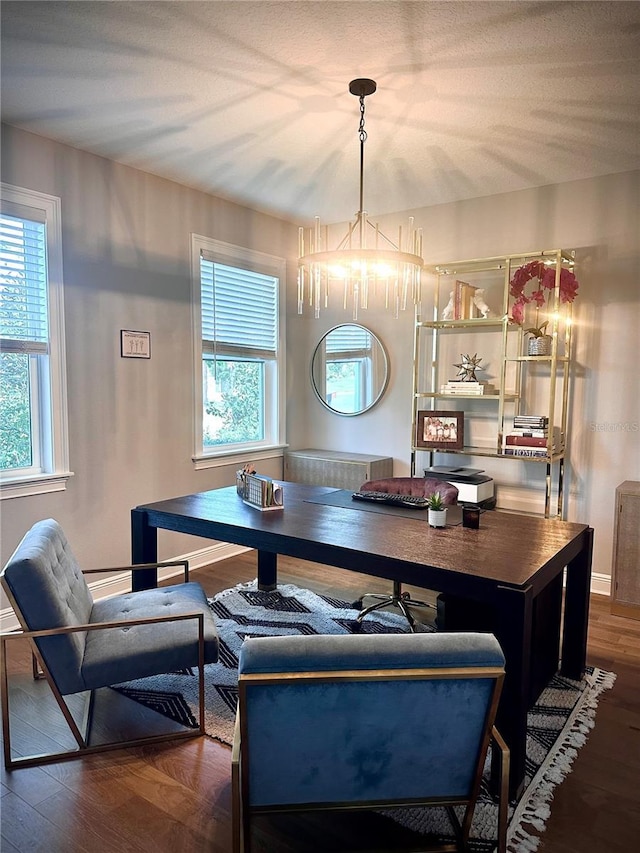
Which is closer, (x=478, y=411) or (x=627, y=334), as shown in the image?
(x=627, y=334)

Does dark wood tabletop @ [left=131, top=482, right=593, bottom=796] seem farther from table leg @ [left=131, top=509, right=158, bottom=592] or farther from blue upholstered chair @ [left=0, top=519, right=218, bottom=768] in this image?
blue upholstered chair @ [left=0, top=519, right=218, bottom=768]

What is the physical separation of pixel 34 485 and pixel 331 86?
2.52 m

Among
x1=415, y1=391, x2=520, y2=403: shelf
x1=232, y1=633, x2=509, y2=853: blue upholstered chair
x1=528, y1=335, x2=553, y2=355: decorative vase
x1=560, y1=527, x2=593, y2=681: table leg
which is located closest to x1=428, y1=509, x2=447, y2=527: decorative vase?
x1=560, y1=527, x2=593, y2=681: table leg

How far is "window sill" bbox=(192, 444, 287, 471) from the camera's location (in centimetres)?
417

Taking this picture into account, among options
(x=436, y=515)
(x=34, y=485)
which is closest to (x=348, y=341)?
(x=436, y=515)

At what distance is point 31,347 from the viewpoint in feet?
10.3

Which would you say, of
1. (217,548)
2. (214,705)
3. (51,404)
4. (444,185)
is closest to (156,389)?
(51,404)

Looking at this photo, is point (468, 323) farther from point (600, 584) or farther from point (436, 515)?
point (600, 584)

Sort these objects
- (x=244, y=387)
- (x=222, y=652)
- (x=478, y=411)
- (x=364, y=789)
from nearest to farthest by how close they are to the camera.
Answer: (x=364, y=789), (x=222, y=652), (x=478, y=411), (x=244, y=387)

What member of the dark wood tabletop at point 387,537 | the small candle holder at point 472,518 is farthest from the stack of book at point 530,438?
the small candle holder at point 472,518

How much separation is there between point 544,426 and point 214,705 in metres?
2.55

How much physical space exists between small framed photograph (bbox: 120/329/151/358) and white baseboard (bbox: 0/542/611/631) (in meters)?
1.39

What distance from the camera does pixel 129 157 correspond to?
3.41m

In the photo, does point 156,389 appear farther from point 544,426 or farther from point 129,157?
point 544,426
